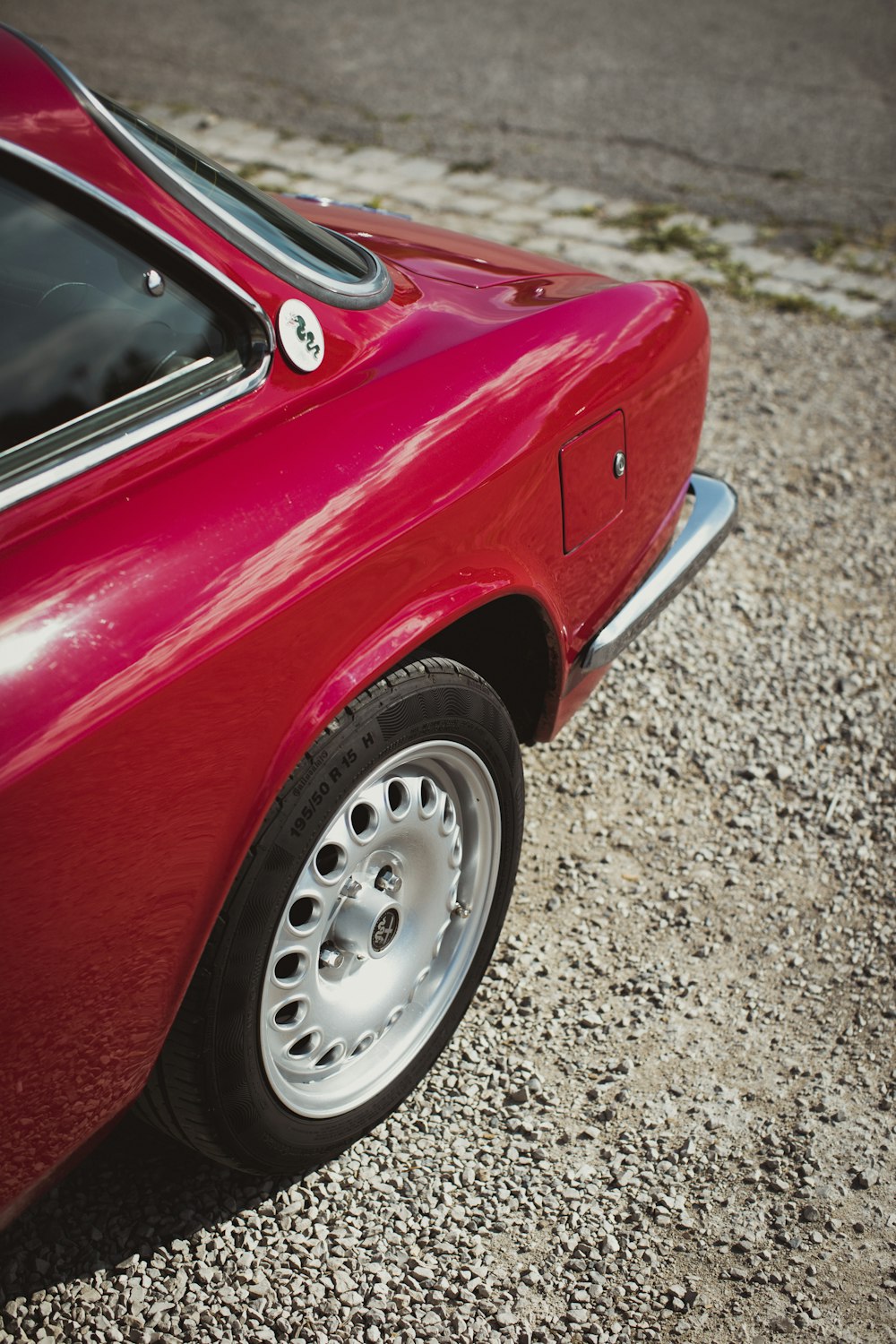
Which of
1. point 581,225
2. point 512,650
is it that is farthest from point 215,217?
point 581,225

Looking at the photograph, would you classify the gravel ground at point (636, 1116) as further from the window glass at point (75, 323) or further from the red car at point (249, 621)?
the window glass at point (75, 323)

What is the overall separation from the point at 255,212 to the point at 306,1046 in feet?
4.80

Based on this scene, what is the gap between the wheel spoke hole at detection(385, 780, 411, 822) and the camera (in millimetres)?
1924

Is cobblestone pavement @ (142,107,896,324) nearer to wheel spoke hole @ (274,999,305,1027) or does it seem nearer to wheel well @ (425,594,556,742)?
wheel well @ (425,594,556,742)

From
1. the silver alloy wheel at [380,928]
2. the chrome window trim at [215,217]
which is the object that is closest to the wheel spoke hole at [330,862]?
the silver alloy wheel at [380,928]

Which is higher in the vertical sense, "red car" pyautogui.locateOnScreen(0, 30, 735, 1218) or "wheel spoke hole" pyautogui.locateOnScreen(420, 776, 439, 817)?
"red car" pyautogui.locateOnScreen(0, 30, 735, 1218)

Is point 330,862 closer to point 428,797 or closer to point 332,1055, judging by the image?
point 428,797

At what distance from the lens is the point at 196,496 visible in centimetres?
151

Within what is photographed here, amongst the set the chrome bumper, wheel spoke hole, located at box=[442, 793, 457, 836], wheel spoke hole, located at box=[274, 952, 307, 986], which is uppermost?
the chrome bumper

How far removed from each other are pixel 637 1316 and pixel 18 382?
1.79 m

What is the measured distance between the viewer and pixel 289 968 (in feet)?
6.18

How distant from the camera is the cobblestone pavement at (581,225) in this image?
549cm

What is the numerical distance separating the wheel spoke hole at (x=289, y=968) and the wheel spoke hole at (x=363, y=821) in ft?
0.73

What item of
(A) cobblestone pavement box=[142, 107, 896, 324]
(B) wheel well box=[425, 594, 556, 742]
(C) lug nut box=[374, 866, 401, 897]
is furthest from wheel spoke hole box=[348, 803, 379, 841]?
(A) cobblestone pavement box=[142, 107, 896, 324]
